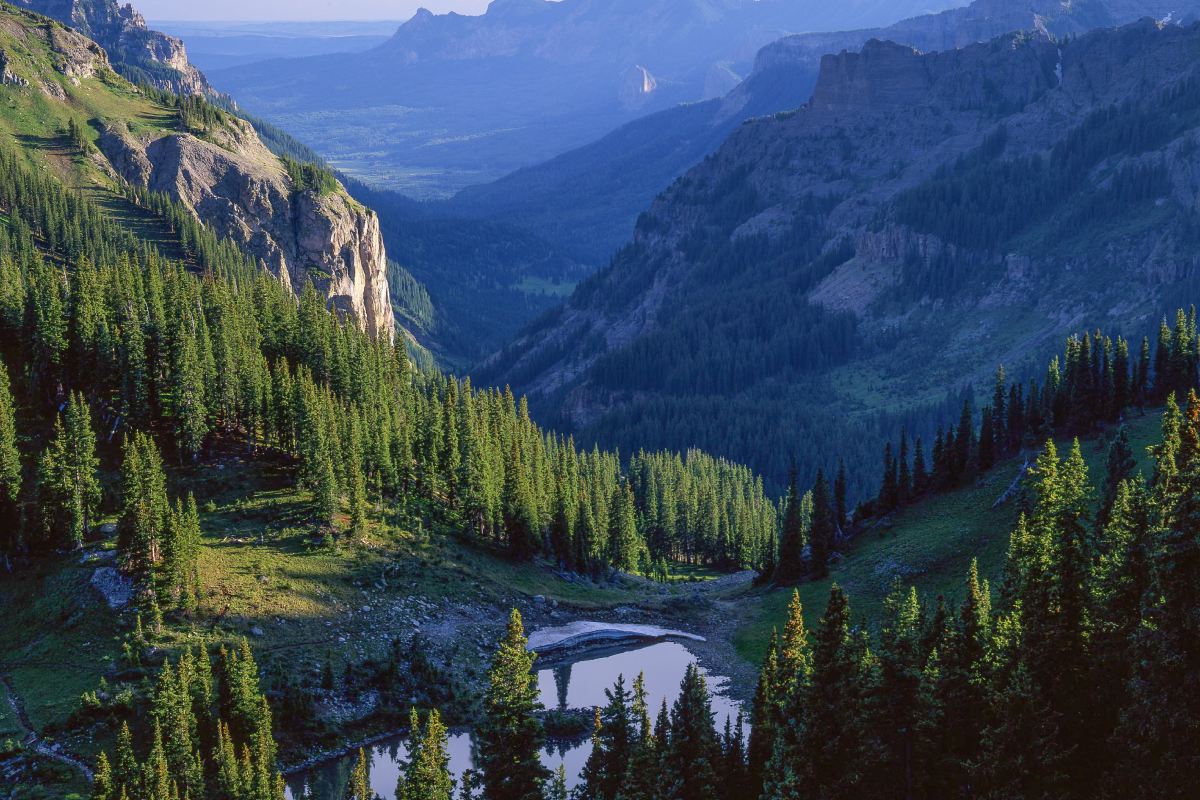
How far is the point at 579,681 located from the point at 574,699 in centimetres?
410

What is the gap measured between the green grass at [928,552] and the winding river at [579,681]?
7432 mm

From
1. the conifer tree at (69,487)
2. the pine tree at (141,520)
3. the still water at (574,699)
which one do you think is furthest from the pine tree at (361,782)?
the conifer tree at (69,487)

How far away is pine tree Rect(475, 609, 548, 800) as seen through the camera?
197 ft

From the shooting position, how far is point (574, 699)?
96.9 metres

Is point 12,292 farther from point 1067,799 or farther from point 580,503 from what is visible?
point 1067,799

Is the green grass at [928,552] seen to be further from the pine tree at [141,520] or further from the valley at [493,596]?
the pine tree at [141,520]

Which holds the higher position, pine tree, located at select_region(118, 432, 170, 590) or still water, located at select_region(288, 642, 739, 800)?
pine tree, located at select_region(118, 432, 170, 590)

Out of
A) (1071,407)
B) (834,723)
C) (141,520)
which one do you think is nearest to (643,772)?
(834,723)

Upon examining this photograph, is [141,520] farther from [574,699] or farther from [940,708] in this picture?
[940,708]

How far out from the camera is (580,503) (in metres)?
133

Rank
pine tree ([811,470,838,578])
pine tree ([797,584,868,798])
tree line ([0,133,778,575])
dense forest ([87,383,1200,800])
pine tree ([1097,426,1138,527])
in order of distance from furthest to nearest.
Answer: pine tree ([811,470,838,578]) → tree line ([0,133,778,575]) → pine tree ([1097,426,1138,527]) → pine tree ([797,584,868,798]) → dense forest ([87,383,1200,800])

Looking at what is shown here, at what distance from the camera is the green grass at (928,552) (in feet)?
342

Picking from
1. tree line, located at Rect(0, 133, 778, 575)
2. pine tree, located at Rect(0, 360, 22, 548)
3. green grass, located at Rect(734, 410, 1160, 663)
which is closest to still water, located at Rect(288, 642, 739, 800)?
green grass, located at Rect(734, 410, 1160, 663)

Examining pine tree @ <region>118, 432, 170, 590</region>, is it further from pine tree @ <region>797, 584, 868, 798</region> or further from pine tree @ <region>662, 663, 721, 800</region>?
pine tree @ <region>797, 584, 868, 798</region>
